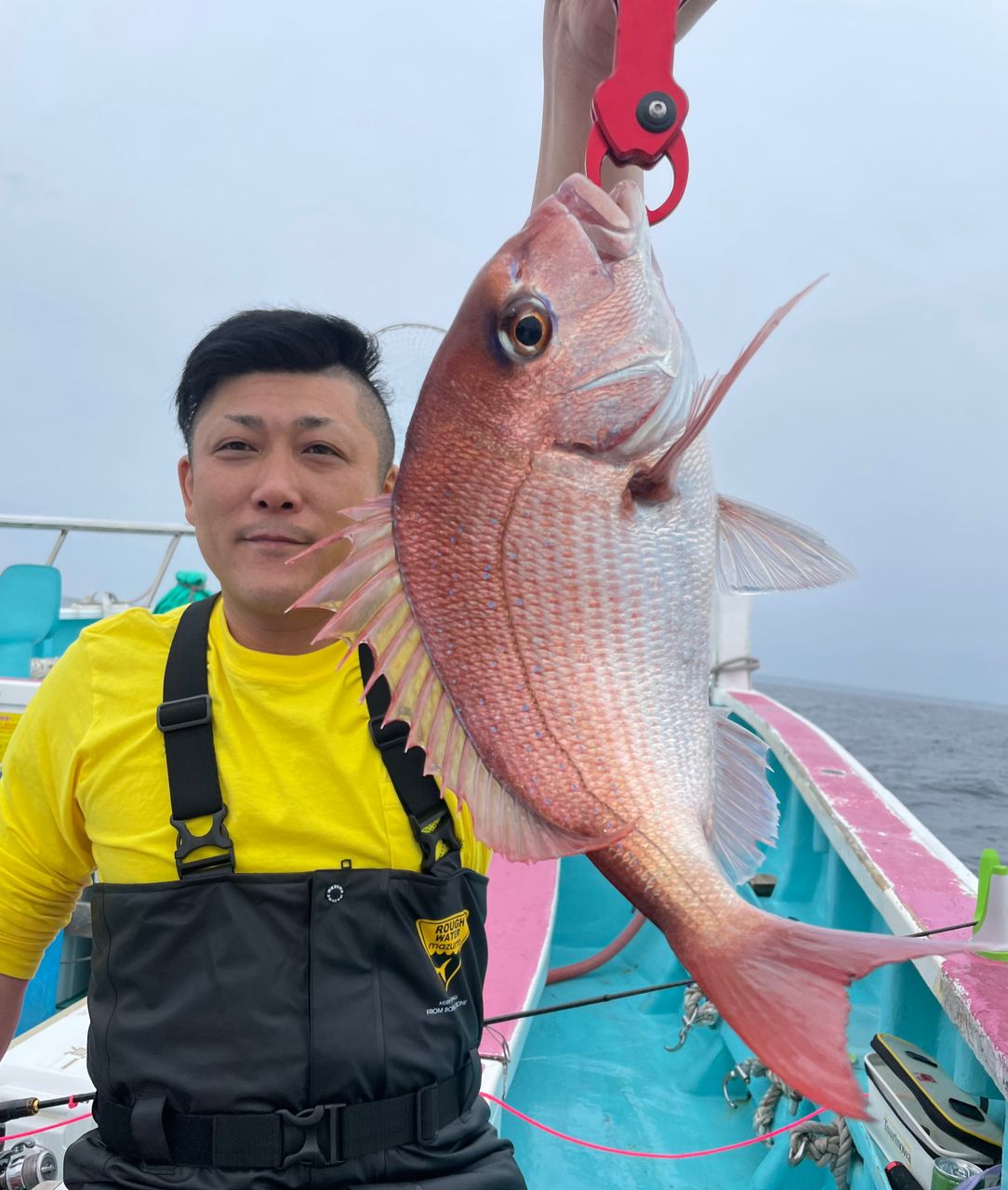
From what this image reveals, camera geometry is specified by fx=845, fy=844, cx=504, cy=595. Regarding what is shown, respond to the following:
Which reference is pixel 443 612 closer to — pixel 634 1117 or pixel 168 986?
pixel 168 986

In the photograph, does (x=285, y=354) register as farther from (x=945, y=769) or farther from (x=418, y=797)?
(x=945, y=769)

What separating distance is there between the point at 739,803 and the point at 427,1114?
79 centimetres

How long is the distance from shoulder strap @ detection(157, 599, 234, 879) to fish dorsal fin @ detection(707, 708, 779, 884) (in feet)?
2.70

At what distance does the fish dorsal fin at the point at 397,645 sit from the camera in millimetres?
1062

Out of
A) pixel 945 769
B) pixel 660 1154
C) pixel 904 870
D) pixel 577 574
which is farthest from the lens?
pixel 945 769

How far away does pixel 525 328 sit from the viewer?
3.61 feet

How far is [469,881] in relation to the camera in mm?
1515

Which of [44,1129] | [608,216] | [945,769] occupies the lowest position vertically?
[945,769]

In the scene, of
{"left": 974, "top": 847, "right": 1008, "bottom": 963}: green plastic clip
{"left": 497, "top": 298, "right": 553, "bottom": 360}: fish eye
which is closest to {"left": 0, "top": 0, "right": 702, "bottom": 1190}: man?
{"left": 497, "top": 298, "right": 553, "bottom": 360}: fish eye

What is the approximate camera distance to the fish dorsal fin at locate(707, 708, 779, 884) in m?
1.05

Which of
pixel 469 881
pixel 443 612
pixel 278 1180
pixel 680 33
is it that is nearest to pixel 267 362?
pixel 443 612

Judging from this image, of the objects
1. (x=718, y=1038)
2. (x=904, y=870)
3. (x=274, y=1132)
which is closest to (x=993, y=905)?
(x=904, y=870)

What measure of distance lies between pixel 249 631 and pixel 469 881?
62cm

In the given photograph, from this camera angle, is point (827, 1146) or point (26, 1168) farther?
point (827, 1146)
